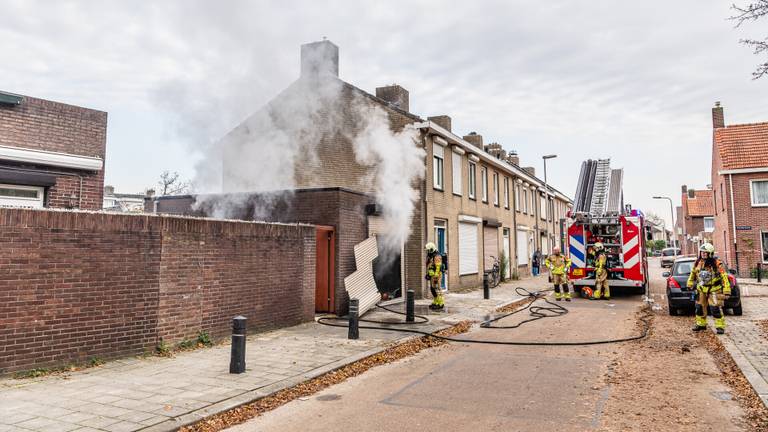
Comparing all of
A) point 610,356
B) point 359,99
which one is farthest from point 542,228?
point 610,356

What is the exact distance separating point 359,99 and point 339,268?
6.63 m

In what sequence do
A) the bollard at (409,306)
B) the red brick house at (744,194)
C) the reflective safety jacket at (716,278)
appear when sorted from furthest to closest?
the red brick house at (744,194) < the bollard at (409,306) < the reflective safety jacket at (716,278)

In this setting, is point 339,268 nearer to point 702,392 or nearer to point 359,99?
point 359,99

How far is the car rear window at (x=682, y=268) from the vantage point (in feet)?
40.5

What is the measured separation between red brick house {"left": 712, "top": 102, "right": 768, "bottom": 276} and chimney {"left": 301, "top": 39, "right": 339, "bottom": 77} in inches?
799

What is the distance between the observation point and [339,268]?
12.0 meters

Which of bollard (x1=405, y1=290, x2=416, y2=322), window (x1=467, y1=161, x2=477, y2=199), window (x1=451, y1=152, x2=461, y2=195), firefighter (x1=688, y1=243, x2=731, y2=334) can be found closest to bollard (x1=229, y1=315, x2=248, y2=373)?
A: bollard (x1=405, y1=290, x2=416, y2=322)

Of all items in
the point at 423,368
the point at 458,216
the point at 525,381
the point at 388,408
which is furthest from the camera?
the point at 458,216

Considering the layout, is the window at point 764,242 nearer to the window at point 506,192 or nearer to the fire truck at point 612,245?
the fire truck at point 612,245

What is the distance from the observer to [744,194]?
965 inches

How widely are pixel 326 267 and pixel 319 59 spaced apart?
28.6 ft

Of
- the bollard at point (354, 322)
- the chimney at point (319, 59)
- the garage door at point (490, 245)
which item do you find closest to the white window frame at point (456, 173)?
the garage door at point (490, 245)

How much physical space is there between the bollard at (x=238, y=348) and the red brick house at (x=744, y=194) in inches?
1009

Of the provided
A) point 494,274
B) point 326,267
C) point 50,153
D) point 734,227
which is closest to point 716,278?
point 326,267
